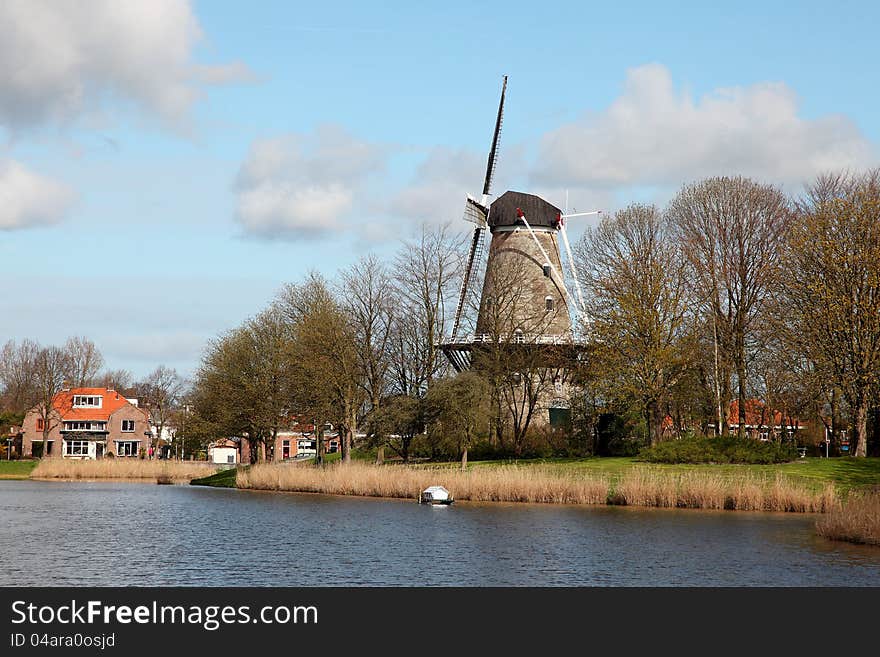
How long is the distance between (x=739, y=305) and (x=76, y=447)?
64.4m

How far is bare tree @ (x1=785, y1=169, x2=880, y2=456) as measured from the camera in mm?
40250

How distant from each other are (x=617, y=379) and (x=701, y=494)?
1312cm

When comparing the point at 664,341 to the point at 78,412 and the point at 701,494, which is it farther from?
the point at 78,412

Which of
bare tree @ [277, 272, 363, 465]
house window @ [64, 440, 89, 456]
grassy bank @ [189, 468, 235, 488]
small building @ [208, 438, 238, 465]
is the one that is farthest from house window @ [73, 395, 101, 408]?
bare tree @ [277, 272, 363, 465]

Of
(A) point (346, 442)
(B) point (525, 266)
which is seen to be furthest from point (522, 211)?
(A) point (346, 442)

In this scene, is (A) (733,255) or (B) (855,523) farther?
(A) (733,255)

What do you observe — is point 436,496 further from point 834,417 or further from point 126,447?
point 126,447

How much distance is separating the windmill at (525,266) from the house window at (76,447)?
4926 centimetres

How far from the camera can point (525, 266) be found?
55.3m

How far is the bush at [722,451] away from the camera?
131 ft

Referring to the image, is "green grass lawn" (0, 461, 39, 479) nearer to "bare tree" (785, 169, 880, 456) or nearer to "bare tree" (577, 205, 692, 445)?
"bare tree" (577, 205, 692, 445)

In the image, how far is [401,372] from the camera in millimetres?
54688

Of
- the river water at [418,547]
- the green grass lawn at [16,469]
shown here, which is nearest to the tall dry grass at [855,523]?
the river water at [418,547]
